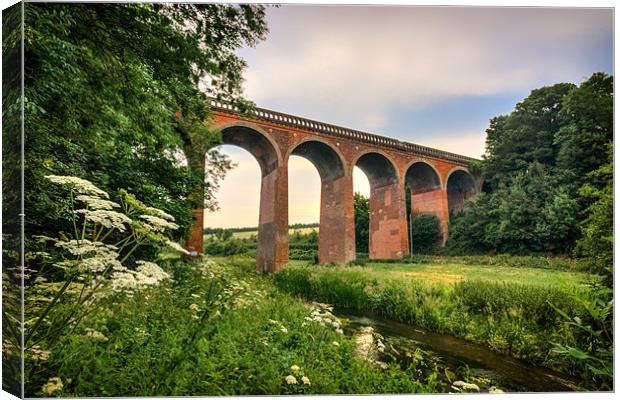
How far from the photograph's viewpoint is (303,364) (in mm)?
3016

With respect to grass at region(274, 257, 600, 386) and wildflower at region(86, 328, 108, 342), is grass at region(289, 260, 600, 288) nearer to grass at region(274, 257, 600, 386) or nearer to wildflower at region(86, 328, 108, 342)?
grass at region(274, 257, 600, 386)

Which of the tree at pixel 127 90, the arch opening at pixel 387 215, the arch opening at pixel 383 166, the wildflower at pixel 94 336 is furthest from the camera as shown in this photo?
the arch opening at pixel 383 166

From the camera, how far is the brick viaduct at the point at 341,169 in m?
4.63

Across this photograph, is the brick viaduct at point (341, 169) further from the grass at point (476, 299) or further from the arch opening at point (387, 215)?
the grass at point (476, 299)

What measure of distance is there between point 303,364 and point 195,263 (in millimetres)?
1534

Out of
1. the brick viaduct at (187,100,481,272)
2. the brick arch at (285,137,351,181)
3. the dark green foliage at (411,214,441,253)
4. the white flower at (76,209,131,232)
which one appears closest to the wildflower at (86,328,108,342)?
the white flower at (76,209,131,232)

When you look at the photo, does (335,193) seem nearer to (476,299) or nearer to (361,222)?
(361,222)

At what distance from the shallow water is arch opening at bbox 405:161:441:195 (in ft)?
8.46

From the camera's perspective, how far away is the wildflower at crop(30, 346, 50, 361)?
2.58 meters

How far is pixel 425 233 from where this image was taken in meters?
5.78

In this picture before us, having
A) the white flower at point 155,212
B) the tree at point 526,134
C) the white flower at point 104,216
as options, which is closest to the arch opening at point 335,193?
the tree at point 526,134

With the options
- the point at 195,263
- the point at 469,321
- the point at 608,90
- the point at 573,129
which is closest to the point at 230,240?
the point at 195,263

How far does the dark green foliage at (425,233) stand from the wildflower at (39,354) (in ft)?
15.4

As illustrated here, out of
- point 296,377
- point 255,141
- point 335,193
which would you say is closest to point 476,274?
point 296,377
